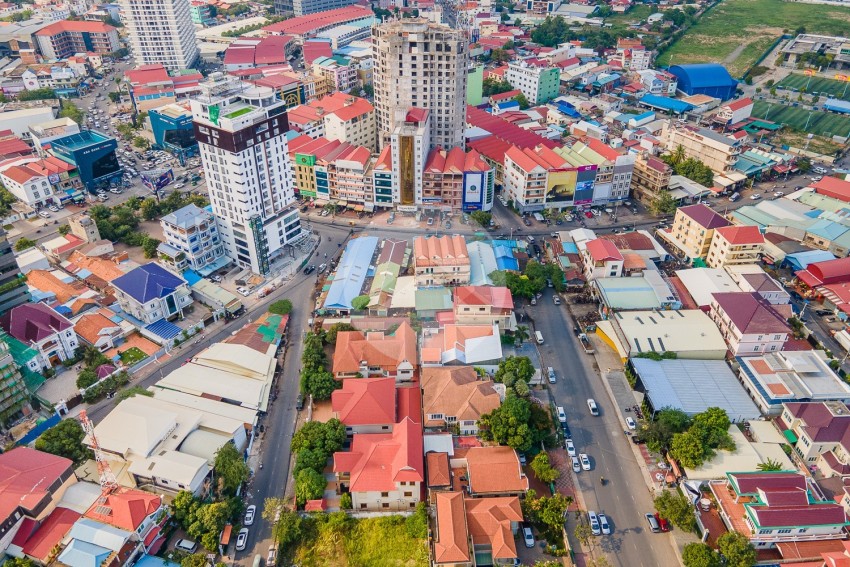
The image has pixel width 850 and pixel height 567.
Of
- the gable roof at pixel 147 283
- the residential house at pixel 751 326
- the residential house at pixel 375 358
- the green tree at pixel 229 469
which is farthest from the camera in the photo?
the gable roof at pixel 147 283

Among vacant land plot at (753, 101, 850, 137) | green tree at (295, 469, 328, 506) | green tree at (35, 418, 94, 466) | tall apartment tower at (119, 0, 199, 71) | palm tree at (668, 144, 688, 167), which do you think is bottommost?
green tree at (295, 469, 328, 506)

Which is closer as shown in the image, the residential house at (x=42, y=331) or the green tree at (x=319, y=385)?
the green tree at (x=319, y=385)

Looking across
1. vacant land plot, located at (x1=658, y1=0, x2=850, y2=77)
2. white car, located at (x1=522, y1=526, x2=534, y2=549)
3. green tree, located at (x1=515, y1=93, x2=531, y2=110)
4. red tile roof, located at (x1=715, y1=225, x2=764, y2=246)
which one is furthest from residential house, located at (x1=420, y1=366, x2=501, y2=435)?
vacant land plot, located at (x1=658, y1=0, x2=850, y2=77)

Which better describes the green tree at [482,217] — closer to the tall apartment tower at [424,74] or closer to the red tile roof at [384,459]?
the tall apartment tower at [424,74]

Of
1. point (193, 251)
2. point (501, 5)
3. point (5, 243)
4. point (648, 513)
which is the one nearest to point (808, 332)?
point (648, 513)

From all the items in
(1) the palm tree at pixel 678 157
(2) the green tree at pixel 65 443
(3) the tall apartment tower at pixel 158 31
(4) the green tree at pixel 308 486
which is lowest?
(4) the green tree at pixel 308 486

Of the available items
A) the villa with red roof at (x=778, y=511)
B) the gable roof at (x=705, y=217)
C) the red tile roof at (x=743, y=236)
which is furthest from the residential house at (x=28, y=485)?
the gable roof at (x=705, y=217)

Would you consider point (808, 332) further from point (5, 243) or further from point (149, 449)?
point (5, 243)

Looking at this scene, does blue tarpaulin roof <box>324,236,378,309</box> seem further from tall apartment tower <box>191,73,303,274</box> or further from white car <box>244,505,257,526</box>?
white car <box>244,505,257,526</box>
